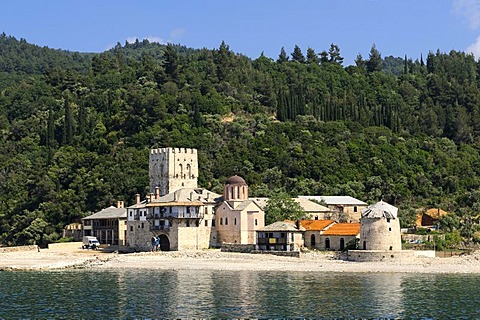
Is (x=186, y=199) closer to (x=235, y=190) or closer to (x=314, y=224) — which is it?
(x=235, y=190)

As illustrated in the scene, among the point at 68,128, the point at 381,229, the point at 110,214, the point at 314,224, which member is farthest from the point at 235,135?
the point at 381,229

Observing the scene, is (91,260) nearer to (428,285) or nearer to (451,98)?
(428,285)

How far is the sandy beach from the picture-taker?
60.2m

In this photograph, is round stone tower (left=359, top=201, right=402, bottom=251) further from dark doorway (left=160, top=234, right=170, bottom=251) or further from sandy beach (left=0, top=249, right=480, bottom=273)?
dark doorway (left=160, top=234, right=170, bottom=251)

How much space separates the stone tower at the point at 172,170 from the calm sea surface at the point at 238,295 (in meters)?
24.5

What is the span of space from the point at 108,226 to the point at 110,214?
3.95 feet

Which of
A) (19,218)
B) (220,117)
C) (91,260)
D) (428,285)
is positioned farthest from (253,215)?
(220,117)

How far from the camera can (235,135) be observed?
343ft

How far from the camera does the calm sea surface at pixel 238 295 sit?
4069 centimetres

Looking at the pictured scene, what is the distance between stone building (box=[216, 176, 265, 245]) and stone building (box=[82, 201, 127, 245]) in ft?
38.5

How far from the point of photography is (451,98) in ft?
422

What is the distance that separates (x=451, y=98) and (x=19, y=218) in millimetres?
70132

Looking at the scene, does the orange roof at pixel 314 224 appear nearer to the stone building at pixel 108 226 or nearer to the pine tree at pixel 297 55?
the stone building at pixel 108 226

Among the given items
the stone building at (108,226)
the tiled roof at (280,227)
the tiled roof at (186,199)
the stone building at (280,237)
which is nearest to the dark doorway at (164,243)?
the tiled roof at (186,199)
